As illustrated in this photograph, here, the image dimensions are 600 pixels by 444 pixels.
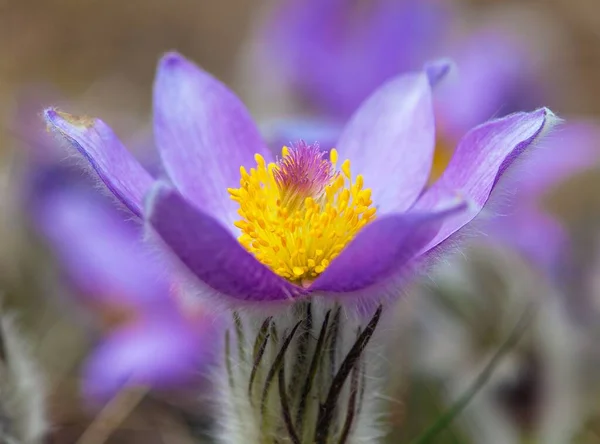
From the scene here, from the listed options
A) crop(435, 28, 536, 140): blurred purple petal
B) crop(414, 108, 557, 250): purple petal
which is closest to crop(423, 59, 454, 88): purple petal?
crop(414, 108, 557, 250): purple petal

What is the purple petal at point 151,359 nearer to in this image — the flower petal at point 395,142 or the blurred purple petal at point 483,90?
the flower petal at point 395,142

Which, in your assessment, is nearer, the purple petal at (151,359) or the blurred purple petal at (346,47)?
the purple petal at (151,359)

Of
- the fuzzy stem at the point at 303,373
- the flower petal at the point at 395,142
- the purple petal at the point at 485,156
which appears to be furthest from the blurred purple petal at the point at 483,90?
the fuzzy stem at the point at 303,373

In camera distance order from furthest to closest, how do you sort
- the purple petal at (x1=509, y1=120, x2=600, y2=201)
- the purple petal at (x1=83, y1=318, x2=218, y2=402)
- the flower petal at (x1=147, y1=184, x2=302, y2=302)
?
the purple petal at (x1=509, y1=120, x2=600, y2=201) → the purple petal at (x1=83, y1=318, x2=218, y2=402) → the flower petal at (x1=147, y1=184, x2=302, y2=302)

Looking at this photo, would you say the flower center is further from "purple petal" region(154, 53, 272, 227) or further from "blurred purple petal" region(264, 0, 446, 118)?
"blurred purple petal" region(264, 0, 446, 118)

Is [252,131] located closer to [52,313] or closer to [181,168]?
[181,168]

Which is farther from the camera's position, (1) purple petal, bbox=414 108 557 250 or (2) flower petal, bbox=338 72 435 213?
(2) flower petal, bbox=338 72 435 213
